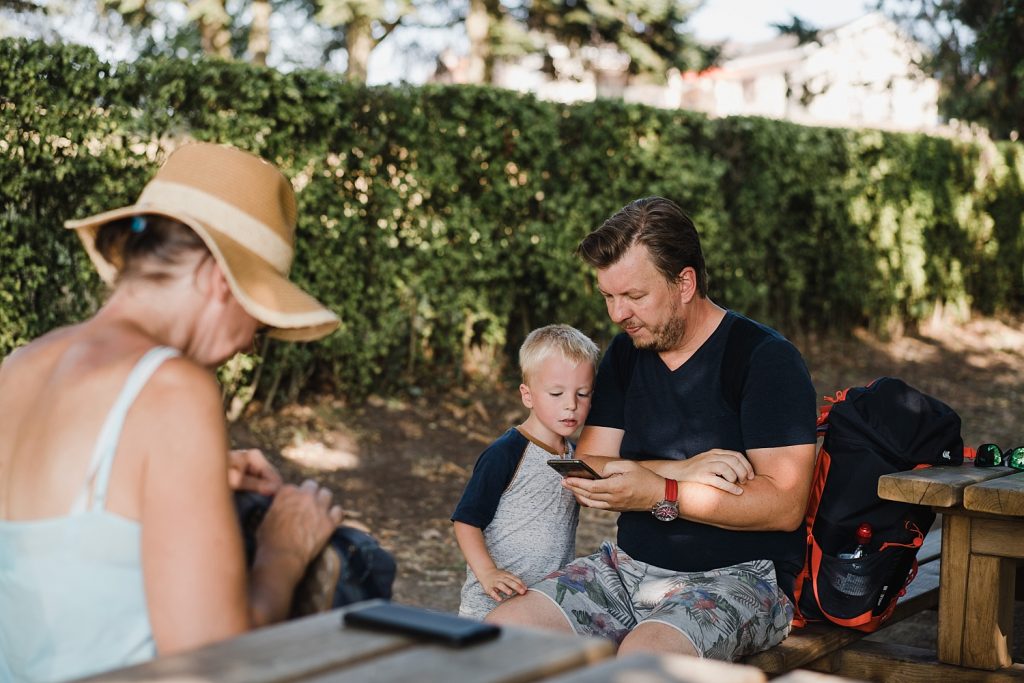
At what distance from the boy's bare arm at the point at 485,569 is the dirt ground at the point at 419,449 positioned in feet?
7.15

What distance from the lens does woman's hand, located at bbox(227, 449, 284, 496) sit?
7.32ft

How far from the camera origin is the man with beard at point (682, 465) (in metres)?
3.45

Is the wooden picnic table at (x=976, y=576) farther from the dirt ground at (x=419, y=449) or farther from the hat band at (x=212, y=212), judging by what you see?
the hat band at (x=212, y=212)

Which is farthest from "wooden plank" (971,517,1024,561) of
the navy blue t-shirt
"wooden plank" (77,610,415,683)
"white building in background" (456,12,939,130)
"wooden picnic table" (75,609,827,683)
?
"white building in background" (456,12,939,130)

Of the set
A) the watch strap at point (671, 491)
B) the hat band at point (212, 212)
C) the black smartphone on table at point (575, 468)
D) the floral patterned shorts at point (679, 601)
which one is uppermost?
the hat band at point (212, 212)

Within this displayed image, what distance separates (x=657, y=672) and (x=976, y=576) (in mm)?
2465

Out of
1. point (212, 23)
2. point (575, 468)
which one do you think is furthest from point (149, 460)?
point (212, 23)

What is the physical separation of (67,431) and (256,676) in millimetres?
580

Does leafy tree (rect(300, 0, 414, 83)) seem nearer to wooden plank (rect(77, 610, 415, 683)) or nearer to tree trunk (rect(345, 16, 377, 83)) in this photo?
tree trunk (rect(345, 16, 377, 83))

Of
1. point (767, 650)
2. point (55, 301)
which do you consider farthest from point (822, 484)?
point (55, 301)

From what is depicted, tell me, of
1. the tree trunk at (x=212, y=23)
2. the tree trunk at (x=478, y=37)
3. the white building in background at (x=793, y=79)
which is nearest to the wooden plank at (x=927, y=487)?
the white building in background at (x=793, y=79)

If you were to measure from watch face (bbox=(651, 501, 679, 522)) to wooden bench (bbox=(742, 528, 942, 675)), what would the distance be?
0.49m

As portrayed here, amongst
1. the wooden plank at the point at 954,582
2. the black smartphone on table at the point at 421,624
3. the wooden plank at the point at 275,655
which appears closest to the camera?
the wooden plank at the point at 275,655

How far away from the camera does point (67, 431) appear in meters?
A: 1.91
